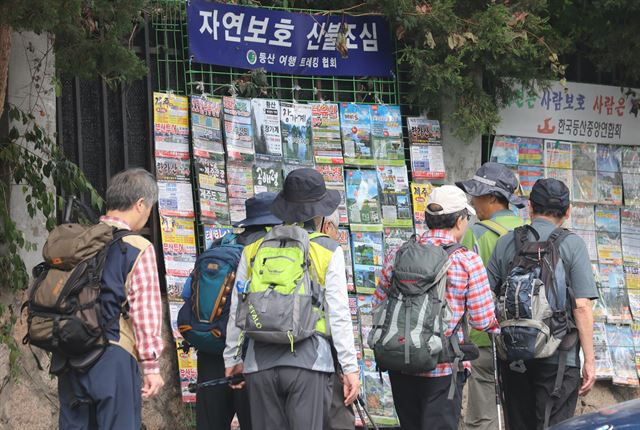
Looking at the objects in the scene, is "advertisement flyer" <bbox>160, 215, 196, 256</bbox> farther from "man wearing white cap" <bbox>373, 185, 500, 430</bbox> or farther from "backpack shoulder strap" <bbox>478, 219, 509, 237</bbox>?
"man wearing white cap" <bbox>373, 185, 500, 430</bbox>

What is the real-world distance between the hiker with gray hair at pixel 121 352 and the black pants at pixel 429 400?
1439 millimetres

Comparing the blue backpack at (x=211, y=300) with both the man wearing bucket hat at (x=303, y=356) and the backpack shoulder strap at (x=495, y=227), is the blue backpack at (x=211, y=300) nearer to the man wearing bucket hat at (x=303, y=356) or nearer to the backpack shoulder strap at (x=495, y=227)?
the man wearing bucket hat at (x=303, y=356)

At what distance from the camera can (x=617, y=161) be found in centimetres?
1026

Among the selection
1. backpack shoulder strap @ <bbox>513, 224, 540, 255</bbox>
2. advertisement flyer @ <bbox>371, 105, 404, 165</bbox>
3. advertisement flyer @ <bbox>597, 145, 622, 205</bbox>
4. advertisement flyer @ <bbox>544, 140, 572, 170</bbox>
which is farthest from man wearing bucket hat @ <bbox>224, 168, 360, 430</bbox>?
advertisement flyer @ <bbox>597, 145, 622, 205</bbox>

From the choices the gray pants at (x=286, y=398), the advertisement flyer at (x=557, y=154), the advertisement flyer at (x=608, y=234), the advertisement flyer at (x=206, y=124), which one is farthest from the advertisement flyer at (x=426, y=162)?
the gray pants at (x=286, y=398)

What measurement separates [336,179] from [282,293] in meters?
3.37

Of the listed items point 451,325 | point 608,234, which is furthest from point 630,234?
point 451,325

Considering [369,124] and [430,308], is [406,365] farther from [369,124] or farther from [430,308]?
[369,124]

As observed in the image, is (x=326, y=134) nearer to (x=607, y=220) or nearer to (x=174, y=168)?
(x=174, y=168)

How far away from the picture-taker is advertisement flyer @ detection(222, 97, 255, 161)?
8398 millimetres

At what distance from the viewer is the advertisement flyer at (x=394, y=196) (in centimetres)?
898

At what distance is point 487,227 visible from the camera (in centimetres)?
712

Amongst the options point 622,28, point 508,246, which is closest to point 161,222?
point 508,246

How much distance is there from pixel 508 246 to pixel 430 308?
3.51ft
